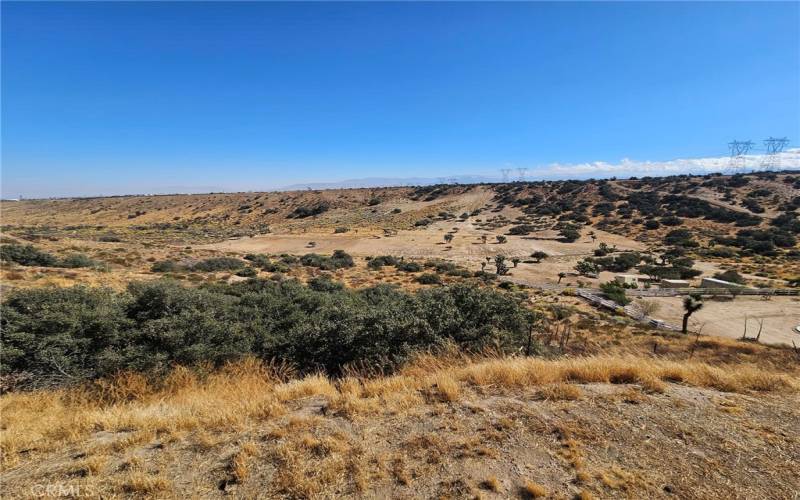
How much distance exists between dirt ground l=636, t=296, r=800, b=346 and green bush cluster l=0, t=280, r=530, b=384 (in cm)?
2361

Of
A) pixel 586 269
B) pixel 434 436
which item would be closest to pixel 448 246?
pixel 586 269

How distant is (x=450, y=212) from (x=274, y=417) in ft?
289

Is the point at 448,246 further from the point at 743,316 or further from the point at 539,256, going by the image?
the point at 743,316

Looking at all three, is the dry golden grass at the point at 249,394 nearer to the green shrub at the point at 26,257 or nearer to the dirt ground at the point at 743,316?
the dirt ground at the point at 743,316

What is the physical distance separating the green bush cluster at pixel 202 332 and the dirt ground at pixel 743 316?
77.5ft

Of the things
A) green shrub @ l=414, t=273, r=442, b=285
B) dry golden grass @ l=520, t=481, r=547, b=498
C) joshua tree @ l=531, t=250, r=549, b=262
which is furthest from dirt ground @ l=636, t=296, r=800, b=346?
dry golden grass @ l=520, t=481, r=547, b=498

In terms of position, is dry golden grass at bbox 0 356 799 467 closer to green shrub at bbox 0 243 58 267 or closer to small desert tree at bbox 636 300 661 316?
small desert tree at bbox 636 300 661 316

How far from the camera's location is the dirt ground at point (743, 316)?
22.8 m

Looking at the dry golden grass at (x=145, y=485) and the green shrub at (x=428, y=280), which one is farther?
the green shrub at (x=428, y=280)

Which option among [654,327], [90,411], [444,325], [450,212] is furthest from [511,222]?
[90,411]

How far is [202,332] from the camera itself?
768 cm

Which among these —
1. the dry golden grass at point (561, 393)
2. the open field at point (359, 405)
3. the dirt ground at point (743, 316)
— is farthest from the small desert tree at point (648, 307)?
the dry golden grass at point (561, 393)

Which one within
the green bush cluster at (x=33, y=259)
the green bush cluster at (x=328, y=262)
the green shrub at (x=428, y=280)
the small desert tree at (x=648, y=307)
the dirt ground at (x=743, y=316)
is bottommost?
the dirt ground at (x=743, y=316)

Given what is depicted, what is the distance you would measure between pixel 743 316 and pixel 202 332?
3567 cm
